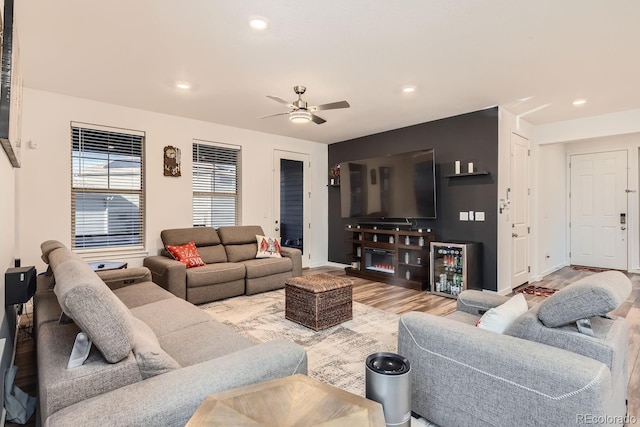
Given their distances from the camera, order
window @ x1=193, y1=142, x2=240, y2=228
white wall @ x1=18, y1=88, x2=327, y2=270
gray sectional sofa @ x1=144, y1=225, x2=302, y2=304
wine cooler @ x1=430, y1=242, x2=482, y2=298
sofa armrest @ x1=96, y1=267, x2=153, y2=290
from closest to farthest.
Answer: sofa armrest @ x1=96, y1=267, x2=153, y2=290 → white wall @ x1=18, y1=88, x2=327, y2=270 → gray sectional sofa @ x1=144, y1=225, x2=302, y2=304 → wine cooler @ x1=430, y1=242, x2=482, y2=298 → window @ x1=193, y1=142, x2=240, y2=228

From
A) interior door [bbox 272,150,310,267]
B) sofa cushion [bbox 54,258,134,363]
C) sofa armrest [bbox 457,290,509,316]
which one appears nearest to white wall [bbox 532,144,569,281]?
sofa armrest [bbox 457,290,509,316]

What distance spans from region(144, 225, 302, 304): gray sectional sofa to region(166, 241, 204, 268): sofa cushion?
89 millimetres

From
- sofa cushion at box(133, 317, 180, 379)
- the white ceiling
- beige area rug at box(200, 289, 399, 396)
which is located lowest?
beige area rug at box(200, 289, 399, 396)

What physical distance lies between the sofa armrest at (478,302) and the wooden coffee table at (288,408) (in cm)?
167

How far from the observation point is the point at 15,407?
1785mm

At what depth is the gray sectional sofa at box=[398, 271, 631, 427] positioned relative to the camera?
4.15 ft

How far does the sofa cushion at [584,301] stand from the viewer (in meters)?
1.37

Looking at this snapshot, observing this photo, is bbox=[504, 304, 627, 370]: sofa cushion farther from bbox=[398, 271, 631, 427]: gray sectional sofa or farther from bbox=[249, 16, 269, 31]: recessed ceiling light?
bbox=[249, 16, 269, 31]: recessed ceiling light

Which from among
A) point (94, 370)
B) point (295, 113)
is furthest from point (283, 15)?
point (94, 370)

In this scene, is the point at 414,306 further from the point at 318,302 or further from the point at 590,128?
the point at 590,128

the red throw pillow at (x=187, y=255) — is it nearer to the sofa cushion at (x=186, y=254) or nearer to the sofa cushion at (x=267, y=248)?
the sofa cushion at (x=186, y=254)

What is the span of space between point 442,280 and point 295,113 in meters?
3.14

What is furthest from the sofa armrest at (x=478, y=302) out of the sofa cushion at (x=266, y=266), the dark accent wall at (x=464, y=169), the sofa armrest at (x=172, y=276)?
the sofa armrest at (x=172, y=276)

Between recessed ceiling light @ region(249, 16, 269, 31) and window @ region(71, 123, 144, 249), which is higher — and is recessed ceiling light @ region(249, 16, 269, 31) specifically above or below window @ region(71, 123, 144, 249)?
above
